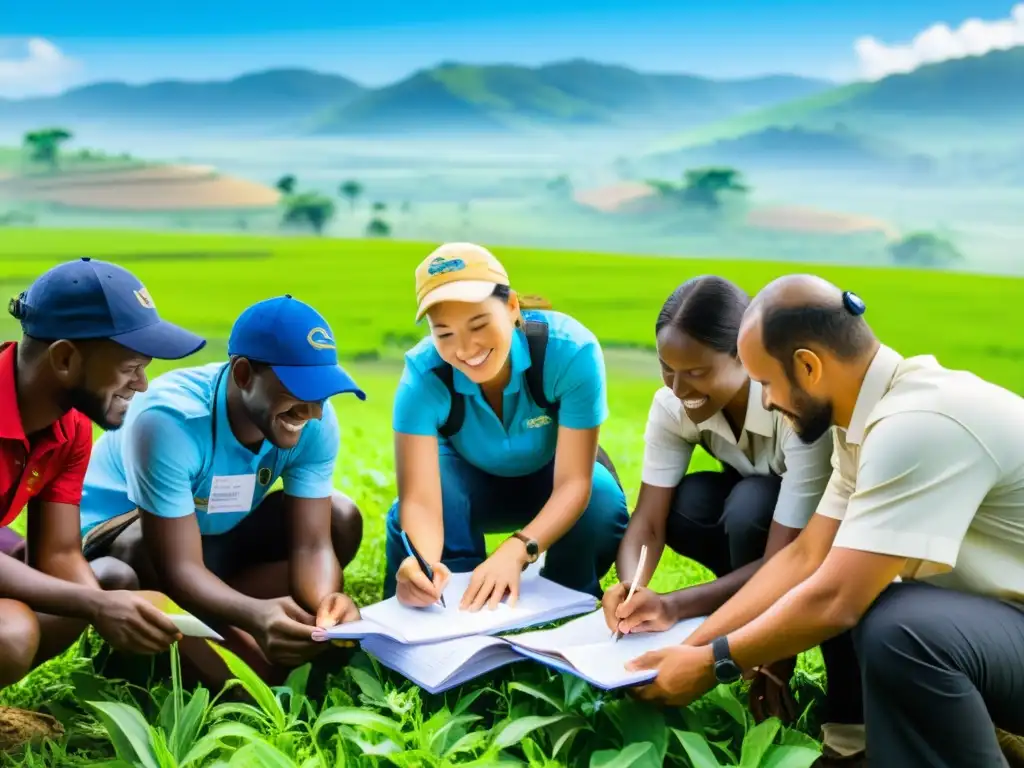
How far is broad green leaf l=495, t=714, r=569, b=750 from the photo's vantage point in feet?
8.65

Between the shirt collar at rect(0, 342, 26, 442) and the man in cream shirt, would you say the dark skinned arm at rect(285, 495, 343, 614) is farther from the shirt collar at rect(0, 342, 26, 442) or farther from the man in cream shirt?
the man in cream shirt

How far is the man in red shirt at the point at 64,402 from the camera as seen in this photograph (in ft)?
9.36

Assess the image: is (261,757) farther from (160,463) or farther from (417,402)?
(417,402)

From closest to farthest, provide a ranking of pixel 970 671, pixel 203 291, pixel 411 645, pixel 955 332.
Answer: pixel 970 671, pixel 411 645, pixel 955 332, pixel 203 291

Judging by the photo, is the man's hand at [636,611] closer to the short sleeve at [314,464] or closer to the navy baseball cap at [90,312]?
the short sleeve at [314,464]

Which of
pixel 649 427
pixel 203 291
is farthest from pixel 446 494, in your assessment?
pixel 203 291

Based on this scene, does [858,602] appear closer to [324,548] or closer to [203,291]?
[324,548]

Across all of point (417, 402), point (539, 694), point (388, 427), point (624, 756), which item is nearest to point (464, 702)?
point (539, 694)

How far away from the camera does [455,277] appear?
3.19 m

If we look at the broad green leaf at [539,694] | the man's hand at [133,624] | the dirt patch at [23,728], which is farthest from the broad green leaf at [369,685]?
the dirt patch at [23,728]

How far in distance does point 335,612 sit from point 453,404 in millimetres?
722

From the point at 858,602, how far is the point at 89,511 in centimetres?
220

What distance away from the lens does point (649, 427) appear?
11.3 feet

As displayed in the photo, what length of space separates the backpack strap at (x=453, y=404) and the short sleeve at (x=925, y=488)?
4.46ft
